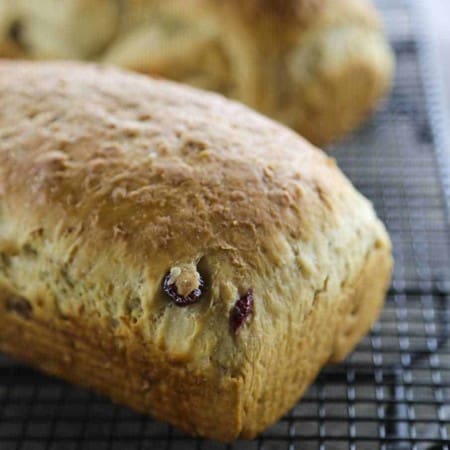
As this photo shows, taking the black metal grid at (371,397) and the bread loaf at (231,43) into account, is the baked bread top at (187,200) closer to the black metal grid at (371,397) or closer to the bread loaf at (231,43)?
the black metal grid at (371,397)

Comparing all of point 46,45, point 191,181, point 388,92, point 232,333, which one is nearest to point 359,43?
point 388,92

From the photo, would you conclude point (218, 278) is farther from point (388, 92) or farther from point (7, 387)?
point (388, 92)

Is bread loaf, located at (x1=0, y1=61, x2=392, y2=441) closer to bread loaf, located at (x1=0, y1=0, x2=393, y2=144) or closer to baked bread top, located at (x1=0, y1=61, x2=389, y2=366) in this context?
baked bread top, located at (x1=0, y1=61, x2=389, y2=366)

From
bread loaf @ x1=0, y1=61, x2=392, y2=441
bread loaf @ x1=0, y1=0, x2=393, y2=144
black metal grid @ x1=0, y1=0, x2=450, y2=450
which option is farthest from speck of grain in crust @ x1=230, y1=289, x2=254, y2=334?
bread loaf @ x1=0, y1=0, x2=393, y2=144

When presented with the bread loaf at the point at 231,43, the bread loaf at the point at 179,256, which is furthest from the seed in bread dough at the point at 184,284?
the bread loaf at the point at 231,43

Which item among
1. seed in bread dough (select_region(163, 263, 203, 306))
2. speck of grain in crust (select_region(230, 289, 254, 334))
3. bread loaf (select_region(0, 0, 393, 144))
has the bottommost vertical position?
bread loaf (select_region(0, 0, 393, 144))

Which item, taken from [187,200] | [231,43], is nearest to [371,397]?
[187,200]
